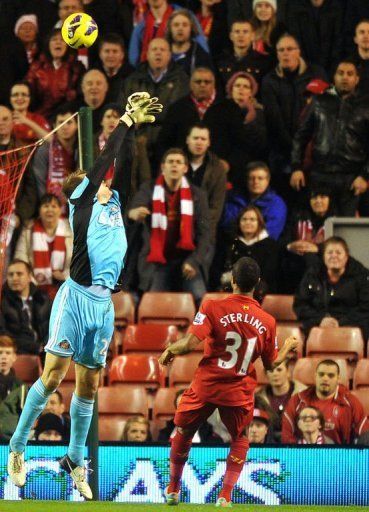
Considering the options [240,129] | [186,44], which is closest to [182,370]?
[240,129]

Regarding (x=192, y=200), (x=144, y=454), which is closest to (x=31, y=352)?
(x=192, y=200)

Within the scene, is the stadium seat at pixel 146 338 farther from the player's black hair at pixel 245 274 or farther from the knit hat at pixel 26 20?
the player's black hair at pixel 245 274

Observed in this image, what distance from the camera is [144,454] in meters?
11.6

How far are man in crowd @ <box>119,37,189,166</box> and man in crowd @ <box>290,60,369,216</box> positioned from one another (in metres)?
1.32

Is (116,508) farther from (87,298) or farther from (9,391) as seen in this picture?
(9,391)

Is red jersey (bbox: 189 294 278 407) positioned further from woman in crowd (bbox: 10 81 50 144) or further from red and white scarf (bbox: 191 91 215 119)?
woman in crowd (bbox: 10 81 50 144)

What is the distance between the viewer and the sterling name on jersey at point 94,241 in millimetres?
10062

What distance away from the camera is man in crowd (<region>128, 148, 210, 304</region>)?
581 inches

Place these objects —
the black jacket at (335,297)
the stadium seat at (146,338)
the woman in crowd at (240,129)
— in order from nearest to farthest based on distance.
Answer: the black jacket at (335,297) < the stadium seat at (146,338) < the woman in crowd at (240,129)

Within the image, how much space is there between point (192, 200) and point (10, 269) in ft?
6.09

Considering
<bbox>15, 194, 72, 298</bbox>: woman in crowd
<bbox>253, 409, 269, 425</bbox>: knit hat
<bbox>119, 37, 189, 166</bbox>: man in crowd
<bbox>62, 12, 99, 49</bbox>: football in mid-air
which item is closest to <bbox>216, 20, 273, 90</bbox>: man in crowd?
<bbox>119, 37, 189, 166</bbox>: man in crowd

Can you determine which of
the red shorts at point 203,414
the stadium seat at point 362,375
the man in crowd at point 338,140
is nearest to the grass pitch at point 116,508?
the red shorts at point 203,414

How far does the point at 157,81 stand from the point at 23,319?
2.87 meters

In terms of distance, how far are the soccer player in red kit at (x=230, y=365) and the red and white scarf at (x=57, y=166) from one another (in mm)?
5651
